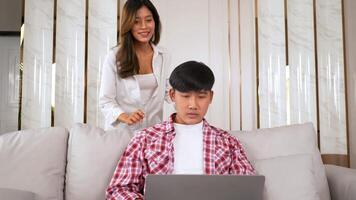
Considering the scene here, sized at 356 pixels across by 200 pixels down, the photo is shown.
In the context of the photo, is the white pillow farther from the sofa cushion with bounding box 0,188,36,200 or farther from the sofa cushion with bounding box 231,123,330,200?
the sofa cushion with bounding box 0,188,36,200

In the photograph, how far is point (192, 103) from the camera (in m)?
1.56

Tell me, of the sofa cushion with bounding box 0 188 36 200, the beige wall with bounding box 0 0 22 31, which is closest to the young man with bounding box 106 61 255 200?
the sofa cushion with bounding box 0 188 36 200

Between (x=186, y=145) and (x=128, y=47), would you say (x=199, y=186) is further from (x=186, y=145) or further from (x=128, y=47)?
(x=128, y=47)

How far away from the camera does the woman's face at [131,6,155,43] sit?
1.92 metres

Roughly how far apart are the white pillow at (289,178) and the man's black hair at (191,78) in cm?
36

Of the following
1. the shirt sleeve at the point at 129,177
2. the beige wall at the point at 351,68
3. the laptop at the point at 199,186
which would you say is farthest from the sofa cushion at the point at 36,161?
the beige wall at the point at 351,68

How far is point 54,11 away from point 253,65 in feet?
5.38

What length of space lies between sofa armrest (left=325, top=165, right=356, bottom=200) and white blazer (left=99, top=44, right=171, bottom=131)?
778 mm

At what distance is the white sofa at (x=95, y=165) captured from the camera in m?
1.51

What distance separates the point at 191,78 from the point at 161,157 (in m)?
0.29

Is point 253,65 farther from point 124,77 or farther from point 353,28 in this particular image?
point 124,77

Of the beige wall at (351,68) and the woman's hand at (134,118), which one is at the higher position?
the beige wall at (351,68)

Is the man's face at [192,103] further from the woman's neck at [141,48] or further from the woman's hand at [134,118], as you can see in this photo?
the woman's neck at [141,48]

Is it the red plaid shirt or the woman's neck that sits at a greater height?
the woman's neck
